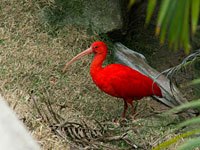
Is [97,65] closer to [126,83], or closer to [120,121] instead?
[126,83]

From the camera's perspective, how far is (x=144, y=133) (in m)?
4.38

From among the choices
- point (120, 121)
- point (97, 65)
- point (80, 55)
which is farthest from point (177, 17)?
point (80, 55)

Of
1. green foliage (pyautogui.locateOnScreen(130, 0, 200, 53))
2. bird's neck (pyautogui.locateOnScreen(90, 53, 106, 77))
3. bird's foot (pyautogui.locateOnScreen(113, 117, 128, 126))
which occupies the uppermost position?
green foliage (pyautogui.locateOnScreen(130, 0, 200, 53))

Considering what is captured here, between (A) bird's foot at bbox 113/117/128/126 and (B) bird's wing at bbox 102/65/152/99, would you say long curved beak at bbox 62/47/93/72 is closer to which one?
(B) bird's wing at bbox 102/65/152/99

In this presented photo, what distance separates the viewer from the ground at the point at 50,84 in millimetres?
4126

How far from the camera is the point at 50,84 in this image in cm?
502

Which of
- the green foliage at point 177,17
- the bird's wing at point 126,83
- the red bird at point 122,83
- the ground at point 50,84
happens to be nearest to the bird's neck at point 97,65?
the red bird at point 122,83

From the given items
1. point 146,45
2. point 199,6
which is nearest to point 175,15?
point 199,6

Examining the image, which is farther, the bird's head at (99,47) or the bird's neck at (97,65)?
the bird's head at (99,47)

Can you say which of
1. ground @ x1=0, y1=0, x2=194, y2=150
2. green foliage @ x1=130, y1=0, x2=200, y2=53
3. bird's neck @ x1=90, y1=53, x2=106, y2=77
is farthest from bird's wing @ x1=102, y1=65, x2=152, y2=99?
green foliage @ x1=130, y1=0, x2=200, y2=53

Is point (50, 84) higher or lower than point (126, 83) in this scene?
higher

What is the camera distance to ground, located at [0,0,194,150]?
13.5 feet

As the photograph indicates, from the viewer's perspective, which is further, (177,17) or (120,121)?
(120,121)

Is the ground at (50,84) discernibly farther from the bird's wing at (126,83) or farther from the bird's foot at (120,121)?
the bird's wing at (126,83)
